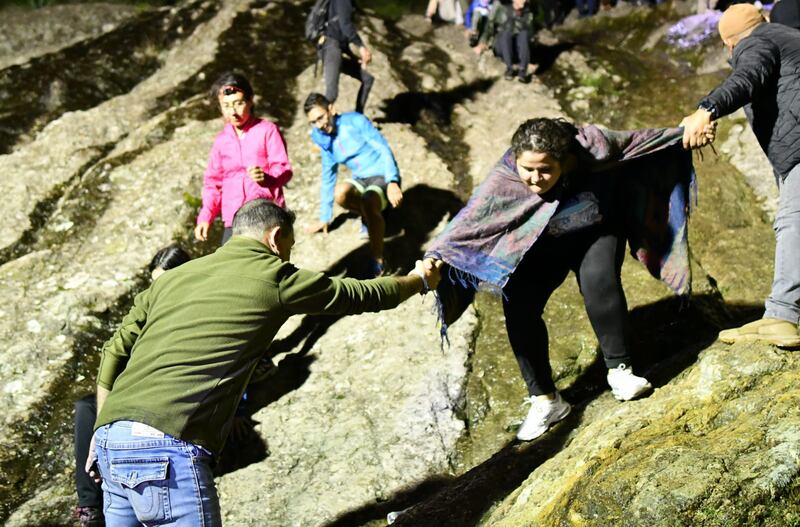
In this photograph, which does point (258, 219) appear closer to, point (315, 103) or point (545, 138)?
point (545, 138)

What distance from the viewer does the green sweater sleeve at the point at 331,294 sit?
10.6 feet

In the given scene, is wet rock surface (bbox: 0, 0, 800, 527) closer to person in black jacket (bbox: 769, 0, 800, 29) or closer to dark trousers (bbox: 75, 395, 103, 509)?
dark trousers (bbox: 75, 395, 103, 509)

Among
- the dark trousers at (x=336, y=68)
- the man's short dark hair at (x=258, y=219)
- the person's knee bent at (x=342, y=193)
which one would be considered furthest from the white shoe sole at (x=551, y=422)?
the dark trousers at (x=336, y=68)

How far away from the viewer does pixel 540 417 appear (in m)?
4.48

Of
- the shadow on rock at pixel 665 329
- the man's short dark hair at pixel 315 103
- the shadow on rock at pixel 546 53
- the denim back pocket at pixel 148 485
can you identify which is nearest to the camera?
the denim back pocket at pixel 148 485

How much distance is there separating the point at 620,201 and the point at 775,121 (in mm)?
891

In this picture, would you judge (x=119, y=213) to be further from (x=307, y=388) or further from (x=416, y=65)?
(x=416, y=65)

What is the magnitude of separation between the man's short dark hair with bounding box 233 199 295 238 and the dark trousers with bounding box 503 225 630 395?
4.79 feet

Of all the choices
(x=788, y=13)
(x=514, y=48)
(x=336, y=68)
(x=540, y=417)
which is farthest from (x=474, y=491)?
(x=514, y=48)

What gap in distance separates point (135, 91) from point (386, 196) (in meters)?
5.02

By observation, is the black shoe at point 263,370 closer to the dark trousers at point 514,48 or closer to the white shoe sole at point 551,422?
the white shoe sole at point 551,422

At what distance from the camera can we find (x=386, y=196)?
6586 millimetres

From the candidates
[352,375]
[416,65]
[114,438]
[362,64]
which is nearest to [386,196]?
[352,375]

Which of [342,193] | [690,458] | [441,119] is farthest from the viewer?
[441,119]
